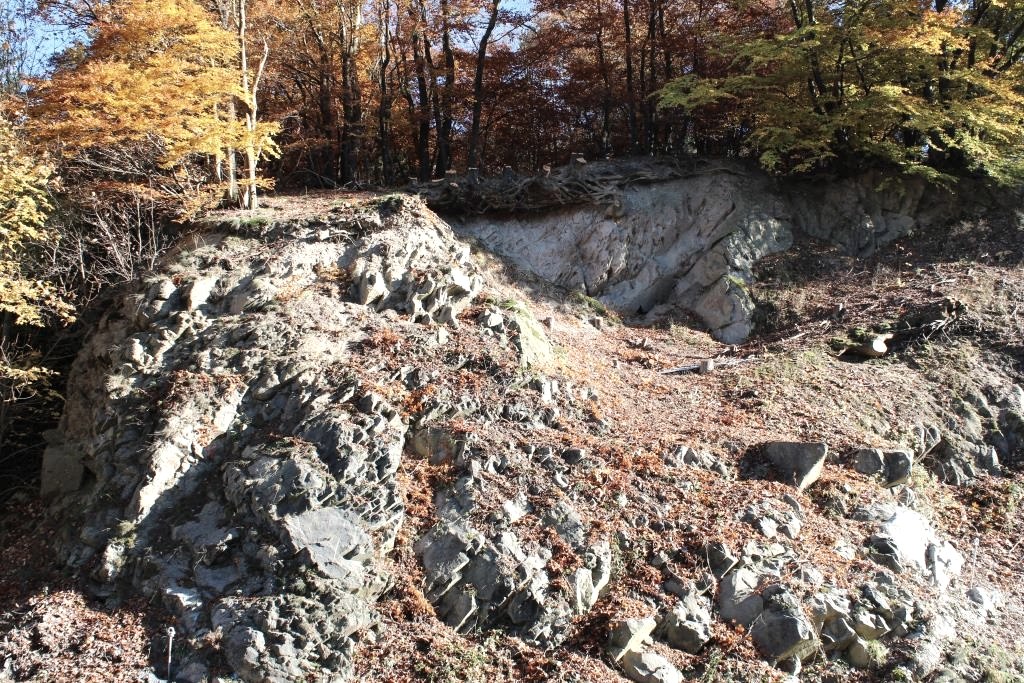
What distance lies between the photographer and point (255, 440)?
856cm

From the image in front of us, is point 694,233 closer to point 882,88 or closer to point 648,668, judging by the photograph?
point 882,88

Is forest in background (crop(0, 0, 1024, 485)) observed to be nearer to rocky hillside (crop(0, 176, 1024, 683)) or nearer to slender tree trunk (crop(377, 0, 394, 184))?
slender tree trunk (crop(377, 0, 394, 184))

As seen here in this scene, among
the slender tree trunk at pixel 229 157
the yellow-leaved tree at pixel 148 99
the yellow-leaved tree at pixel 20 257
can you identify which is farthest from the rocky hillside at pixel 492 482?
the yellow-leaved tree at pixel 148 99

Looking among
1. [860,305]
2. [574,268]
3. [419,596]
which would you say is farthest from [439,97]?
[419,596]

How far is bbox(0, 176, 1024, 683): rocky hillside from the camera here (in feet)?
23.4

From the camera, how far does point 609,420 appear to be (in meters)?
10.1

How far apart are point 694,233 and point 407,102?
889cm

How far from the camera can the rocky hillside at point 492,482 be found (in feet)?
23.4

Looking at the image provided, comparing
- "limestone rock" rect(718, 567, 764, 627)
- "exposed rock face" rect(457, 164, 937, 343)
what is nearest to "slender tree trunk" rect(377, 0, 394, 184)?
"exposed rock face" rect(457, 164, 937, 343)

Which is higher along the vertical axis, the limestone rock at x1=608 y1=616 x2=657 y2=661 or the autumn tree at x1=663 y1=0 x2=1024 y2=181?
the autumn tree at x1=663 y1=0 x2=1024 y2=181

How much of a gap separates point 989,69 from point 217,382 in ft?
55.6

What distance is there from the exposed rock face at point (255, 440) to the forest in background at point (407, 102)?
1571 millimetres

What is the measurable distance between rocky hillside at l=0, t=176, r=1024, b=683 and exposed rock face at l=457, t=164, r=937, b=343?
2.37 m

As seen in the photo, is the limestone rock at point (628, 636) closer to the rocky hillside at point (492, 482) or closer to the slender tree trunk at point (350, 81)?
the rocky hillside at point (492, 482)
